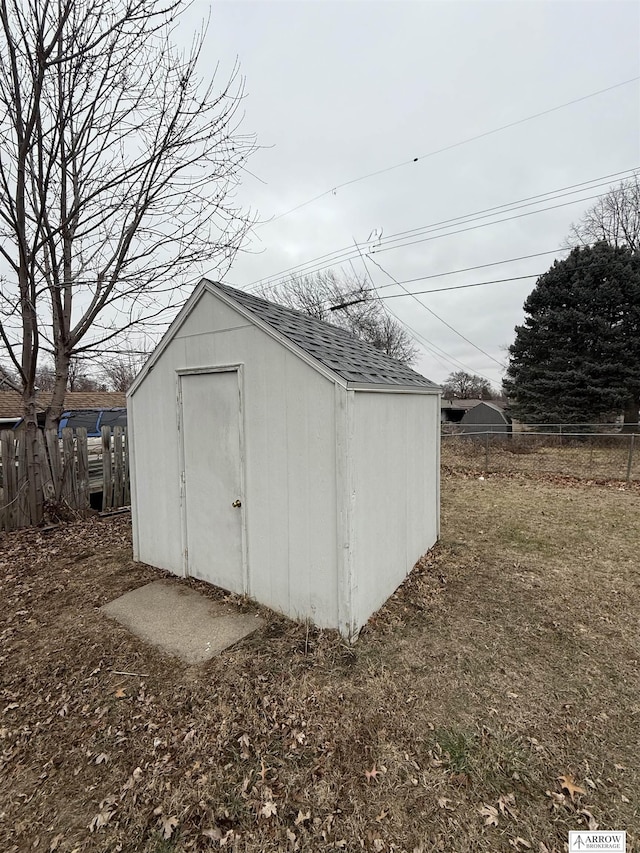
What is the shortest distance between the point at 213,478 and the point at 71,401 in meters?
22.1

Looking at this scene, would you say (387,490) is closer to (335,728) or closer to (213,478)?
(213,478)

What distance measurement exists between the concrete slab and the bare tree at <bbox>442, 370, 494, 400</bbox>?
48230 millimetres

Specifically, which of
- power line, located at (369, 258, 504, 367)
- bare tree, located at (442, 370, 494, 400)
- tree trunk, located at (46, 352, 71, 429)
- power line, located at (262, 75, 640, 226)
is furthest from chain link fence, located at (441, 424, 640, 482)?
bare tree, located at (442, 370, 494, 400)

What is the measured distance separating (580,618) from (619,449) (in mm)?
11820

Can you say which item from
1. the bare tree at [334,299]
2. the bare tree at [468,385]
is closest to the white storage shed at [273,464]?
the bare tree at [334,299]

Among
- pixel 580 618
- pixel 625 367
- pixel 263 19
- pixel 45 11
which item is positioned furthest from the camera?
pixel 625 367

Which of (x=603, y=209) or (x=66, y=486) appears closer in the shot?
(x=66, y=486)

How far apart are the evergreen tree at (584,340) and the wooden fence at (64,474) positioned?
18.8 metres

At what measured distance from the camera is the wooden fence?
5465mm

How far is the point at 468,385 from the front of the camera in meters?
49.3

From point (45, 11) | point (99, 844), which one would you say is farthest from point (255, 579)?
point (45, 11)

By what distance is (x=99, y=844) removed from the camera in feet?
5.27

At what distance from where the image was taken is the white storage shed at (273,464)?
2.97 metres

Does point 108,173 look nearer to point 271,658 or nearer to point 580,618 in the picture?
point 271,658
